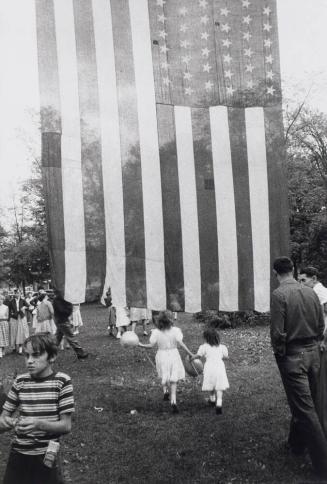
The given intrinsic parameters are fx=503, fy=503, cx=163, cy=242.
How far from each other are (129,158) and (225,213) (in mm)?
1164

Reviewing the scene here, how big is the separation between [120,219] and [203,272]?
1034 millimetres

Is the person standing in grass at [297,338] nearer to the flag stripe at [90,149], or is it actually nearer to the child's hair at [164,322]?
the flag stripe at [90,149]

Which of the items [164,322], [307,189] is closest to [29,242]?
[307,189]

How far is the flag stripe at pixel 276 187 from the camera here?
5375 millimetres

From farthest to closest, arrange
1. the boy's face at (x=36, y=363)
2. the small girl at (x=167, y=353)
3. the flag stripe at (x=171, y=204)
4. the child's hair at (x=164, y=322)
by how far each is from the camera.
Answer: the child's hair at (x=164, y=322) < the small girl at (x=167, y=353) < the flag stripe at (x=171, y=204) < the boy's face at (x=36, y=363)

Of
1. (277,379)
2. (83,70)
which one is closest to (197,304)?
(83,70)

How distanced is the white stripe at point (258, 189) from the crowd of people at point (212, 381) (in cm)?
19

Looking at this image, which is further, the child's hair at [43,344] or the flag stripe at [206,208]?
the flag stripe at [206,208]

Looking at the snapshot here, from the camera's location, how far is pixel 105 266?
506 centimetres

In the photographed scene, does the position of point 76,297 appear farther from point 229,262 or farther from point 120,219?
point 229,262

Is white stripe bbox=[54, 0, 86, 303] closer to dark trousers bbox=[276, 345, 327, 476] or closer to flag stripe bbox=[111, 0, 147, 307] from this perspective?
flag stripe bbox=[111, 0, 147, 307]

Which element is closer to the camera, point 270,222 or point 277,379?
point 270,222

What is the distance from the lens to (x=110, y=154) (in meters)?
5.18

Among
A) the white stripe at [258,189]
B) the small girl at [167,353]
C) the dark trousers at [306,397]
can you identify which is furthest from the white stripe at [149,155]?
the small girl at [167,353]
